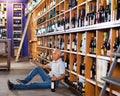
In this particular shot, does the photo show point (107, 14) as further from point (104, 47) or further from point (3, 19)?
point (3, 19)

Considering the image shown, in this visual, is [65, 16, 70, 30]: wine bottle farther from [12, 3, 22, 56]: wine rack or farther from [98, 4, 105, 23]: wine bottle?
[12, 3, 22, 56]: wine rack

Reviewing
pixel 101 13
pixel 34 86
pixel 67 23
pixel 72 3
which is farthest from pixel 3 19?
pixel 101 13

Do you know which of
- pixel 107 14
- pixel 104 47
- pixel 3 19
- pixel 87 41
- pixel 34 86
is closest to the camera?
pixel 107 14

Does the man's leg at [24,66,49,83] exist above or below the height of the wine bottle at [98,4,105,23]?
below

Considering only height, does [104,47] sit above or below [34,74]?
above

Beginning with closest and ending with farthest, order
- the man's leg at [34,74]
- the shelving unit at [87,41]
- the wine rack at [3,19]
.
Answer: the shelving unit at [87,41] < the man's leg at [34,74] < the wine rack at [3,19]

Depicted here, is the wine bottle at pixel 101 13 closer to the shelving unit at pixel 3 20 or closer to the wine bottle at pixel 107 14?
the wine bottle at pixel 107 14

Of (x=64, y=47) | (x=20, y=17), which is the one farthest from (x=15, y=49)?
(x=64, y=47)

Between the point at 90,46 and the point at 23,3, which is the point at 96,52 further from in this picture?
the point at 23,3

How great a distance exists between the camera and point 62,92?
5.46 m

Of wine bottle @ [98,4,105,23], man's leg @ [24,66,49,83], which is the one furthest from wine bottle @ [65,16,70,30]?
wine bottle @ [98,4,105,23]

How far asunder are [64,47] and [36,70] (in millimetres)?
930

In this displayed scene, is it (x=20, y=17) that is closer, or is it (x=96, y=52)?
(x=96, y=52)

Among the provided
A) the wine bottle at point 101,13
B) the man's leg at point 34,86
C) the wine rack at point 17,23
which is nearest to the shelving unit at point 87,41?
the wine bottle at point 101,13
